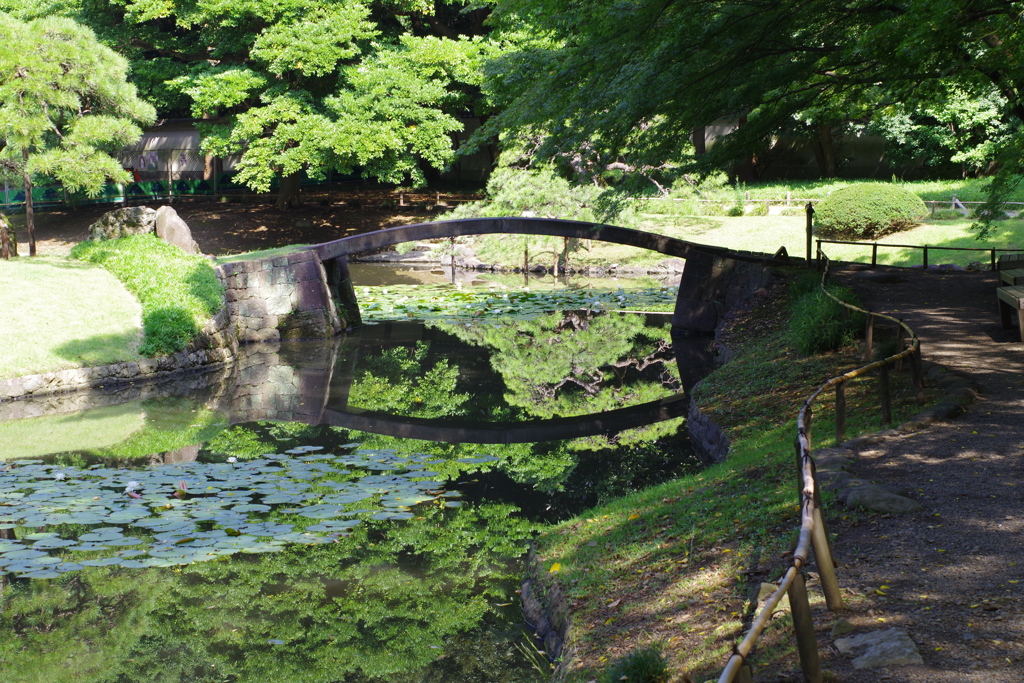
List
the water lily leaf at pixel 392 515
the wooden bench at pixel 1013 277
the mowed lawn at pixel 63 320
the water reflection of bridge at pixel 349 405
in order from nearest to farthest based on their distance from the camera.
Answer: the water lily leaf at pixel 392 515 < the wooden bench at pixel 1013 277 < the water reflection of bridge at pixel 349 405 < the mowed lawn at pixel 63 320

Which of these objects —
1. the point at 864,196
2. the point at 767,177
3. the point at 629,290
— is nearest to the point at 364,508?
the point at 629,290

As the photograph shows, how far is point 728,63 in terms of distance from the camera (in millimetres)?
13430

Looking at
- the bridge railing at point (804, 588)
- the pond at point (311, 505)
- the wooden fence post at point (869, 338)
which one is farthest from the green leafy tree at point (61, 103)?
the bridge railing at point (804, 588)

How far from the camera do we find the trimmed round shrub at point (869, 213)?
27.3 meters

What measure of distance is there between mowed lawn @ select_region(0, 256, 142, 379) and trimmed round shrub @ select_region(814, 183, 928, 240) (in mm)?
19718

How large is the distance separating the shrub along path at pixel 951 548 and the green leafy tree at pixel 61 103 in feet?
63.2

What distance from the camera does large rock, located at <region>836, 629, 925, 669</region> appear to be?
4348mm

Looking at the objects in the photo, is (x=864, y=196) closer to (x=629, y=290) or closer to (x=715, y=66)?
(x=629, y=290)

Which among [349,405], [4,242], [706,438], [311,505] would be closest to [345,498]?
[311,505]

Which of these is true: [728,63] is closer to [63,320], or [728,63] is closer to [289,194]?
[63,320]

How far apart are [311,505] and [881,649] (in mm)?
6665

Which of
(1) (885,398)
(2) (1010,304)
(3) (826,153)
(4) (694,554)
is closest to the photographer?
(4) (694,554)

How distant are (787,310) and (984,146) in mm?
19365

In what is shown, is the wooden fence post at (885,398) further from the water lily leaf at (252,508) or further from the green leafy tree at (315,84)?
the green leafy tree at (315,84)
